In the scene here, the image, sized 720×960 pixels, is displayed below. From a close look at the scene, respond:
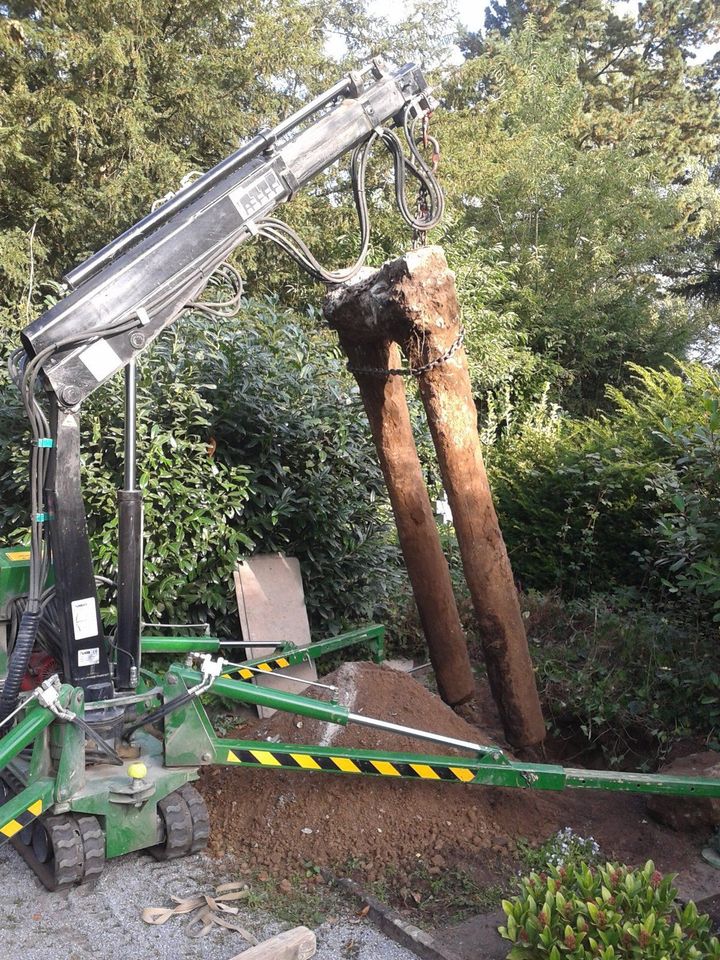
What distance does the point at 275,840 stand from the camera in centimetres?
421

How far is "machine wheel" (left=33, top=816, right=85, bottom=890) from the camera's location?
11.5ft

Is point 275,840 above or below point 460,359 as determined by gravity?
below

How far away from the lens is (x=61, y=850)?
3520 mm

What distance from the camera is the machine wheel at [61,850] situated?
11.5 ft

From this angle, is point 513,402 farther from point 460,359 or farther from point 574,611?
point 460,359

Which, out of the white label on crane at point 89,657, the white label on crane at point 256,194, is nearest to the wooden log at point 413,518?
the white label on crane at point 256,194

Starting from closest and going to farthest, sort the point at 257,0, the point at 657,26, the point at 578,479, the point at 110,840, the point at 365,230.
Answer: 1. the point at 110,840
2. the point at 365,230
3. the point at 578,479
4. the point at 257,0
5. the point at 657,26

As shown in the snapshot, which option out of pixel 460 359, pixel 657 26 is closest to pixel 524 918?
pixel 460 359

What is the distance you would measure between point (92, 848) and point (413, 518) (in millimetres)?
2680

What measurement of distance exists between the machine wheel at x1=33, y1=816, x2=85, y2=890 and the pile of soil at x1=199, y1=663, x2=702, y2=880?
2.53 ft

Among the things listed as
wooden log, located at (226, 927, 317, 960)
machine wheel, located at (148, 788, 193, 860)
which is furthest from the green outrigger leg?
wooden log, located at (226, 927, 317, 960)

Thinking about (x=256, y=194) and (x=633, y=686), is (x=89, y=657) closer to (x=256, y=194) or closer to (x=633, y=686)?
(x=256, y=194)

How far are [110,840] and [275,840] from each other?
2.92ft

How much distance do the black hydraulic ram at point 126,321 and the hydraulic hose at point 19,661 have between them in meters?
0.13
